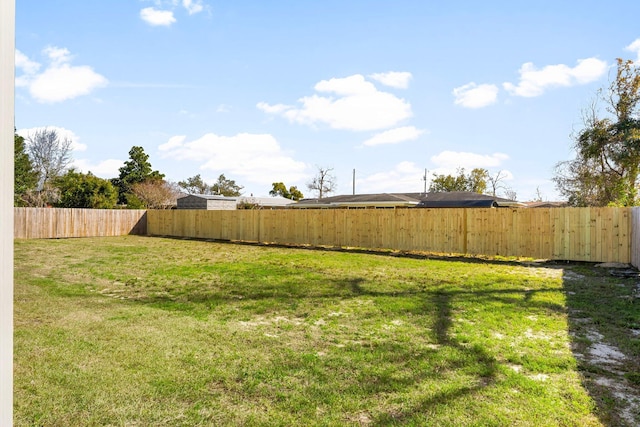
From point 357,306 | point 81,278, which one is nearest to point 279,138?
point 81,278

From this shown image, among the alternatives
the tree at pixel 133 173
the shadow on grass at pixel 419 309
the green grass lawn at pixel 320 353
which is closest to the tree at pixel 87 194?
the tree at pixel 133 173

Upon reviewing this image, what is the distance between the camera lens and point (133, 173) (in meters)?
34.3

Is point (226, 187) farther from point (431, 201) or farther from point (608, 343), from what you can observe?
point (608, 343)

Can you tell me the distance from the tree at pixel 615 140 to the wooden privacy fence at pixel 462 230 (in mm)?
4553

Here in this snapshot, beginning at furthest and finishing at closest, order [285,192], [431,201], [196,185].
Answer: [196,185] < [285,192] < [431,201]

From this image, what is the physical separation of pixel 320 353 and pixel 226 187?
50.9m

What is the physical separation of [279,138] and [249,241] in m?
13.7

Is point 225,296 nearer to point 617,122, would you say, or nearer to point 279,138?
point 617,122

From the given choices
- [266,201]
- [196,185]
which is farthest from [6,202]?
[196,185]

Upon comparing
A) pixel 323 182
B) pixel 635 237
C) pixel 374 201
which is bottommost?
pixel 635 237

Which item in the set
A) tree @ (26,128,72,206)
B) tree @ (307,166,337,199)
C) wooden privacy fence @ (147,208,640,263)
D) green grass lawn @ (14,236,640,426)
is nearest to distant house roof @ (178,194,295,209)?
tree @ (307,166,337,199)

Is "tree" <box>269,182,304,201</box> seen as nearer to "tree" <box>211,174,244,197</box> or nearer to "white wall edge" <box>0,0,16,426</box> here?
"tree" <box>211,174,244,197</box>

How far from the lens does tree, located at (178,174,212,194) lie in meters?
51.4

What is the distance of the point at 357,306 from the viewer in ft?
17.5
